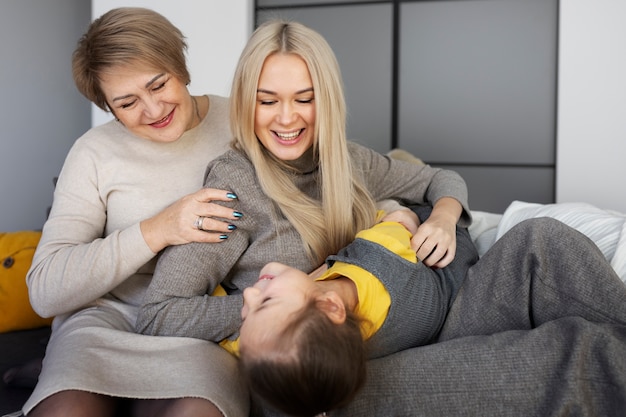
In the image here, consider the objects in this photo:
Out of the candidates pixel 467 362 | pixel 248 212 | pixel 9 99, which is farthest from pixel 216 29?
pixel 467 362

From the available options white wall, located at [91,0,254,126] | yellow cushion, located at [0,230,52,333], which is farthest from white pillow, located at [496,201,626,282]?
white wall, located at [91,0,254,126]

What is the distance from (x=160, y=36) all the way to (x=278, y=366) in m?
0.96

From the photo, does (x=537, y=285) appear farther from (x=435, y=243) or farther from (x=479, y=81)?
(x=479, y=81)

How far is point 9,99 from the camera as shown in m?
3.93

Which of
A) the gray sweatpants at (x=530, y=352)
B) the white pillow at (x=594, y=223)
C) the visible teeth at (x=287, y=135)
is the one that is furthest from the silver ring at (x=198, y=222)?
the white pillow at (x=594, y=223)

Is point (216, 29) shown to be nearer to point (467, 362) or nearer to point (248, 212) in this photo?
point (248, 212)

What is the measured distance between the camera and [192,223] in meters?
1.48

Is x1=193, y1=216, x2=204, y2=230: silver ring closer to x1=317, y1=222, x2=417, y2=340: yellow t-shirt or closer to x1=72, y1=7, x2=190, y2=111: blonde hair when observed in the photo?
x1=317, y1=222, x2=417, y2=340: yellow t-shirt

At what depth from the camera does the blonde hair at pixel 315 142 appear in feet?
5.20

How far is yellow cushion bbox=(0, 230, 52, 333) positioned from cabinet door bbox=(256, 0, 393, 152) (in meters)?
2.24

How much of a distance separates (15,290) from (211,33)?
2329 mm

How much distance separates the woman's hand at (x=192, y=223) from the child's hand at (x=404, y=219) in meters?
0.41

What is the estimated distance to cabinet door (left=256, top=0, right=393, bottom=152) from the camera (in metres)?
4.04

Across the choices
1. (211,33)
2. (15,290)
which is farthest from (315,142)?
(211,33)
